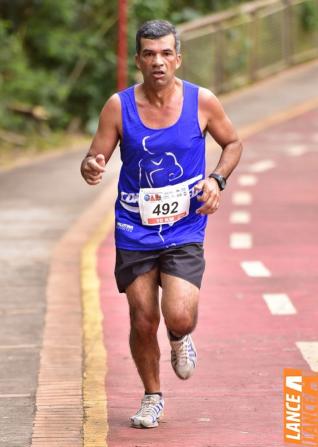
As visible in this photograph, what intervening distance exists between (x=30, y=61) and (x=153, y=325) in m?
18.8

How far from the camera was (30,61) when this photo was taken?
26.1 meters

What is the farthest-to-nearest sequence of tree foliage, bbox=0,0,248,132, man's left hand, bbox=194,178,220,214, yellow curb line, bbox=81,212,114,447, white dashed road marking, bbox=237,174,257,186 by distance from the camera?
tree foliage, bbox=0,0,248,132, white dashed road marking, bbox=237,174,257,186, yellow curb line, bbox=81,212,114,447, man's left hand, bbox=194,178,220,214

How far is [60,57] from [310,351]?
17057mm

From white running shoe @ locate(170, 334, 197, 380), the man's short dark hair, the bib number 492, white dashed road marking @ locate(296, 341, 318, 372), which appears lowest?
white dashed road marking @ locate(296, 341, 318, 372)

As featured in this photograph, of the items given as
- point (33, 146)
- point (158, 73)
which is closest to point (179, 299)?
point (158, 73)

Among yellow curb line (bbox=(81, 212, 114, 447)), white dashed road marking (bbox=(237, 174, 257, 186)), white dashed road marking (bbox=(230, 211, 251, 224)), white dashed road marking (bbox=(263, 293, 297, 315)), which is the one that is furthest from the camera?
white dashed road marking (bbox=(237, 174, 257, 186))

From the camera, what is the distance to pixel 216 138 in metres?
7.73

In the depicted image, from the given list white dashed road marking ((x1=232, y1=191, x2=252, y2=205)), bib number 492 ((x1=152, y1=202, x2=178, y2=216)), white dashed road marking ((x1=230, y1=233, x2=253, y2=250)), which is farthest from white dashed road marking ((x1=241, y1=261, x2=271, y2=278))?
bib number 492 ((x1=152, y1=202, x2=178, y2=216))

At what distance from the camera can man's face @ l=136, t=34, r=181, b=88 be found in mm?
7387

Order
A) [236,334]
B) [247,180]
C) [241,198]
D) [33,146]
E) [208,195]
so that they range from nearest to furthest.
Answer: [208,195] < [236,334] < [241,198] < [247,180] < [33,146]

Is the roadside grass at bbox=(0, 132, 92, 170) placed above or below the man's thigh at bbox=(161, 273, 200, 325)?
below

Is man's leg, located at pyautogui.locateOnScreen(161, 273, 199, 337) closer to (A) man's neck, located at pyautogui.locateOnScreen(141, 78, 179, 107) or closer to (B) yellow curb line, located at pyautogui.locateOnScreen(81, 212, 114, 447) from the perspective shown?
(B) yellow curb line, located at pyautogui.locateOnScreen(81, 212, 114, 447)

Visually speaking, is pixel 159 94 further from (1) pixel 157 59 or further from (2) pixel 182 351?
(2) pixel 182 351

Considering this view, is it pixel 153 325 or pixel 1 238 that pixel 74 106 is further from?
pixel 153 325
